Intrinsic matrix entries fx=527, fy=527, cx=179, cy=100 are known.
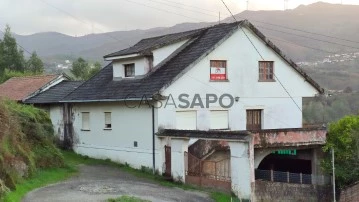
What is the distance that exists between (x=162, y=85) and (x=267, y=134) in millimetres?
5480

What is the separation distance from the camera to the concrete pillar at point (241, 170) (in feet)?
65.9

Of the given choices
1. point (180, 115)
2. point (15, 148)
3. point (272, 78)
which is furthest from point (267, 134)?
point (15, 148)

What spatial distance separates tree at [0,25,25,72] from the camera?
54.1m

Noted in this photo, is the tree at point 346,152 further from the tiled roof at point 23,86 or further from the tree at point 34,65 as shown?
the tree at point 34,65

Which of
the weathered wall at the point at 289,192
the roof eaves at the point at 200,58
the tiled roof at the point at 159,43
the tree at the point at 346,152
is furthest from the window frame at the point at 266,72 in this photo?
the weathered wall at the point at 289,192

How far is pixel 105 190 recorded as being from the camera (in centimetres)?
1992

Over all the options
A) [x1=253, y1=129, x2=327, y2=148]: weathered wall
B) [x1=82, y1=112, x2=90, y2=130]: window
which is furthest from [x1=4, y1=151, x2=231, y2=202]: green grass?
[x1=253, y1=129, x2=327, y2=148]: weathered wall

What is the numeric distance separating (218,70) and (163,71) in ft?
9.36

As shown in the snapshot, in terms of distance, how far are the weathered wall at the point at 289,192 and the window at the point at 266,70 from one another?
8.28m

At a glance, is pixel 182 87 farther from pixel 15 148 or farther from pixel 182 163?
pixel 15 148

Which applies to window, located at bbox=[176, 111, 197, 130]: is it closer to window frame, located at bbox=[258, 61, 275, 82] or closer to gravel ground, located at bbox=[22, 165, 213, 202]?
gravel ground, located at bbox=[22, 165, 213, 202]

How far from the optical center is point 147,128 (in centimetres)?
2558

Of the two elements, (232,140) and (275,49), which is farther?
(275,49)

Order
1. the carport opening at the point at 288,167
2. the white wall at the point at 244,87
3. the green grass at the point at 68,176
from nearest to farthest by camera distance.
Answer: the green grass at the point at 68,176 → the carport opening at the point at 288,167 → the white wall at the point at 244,87
